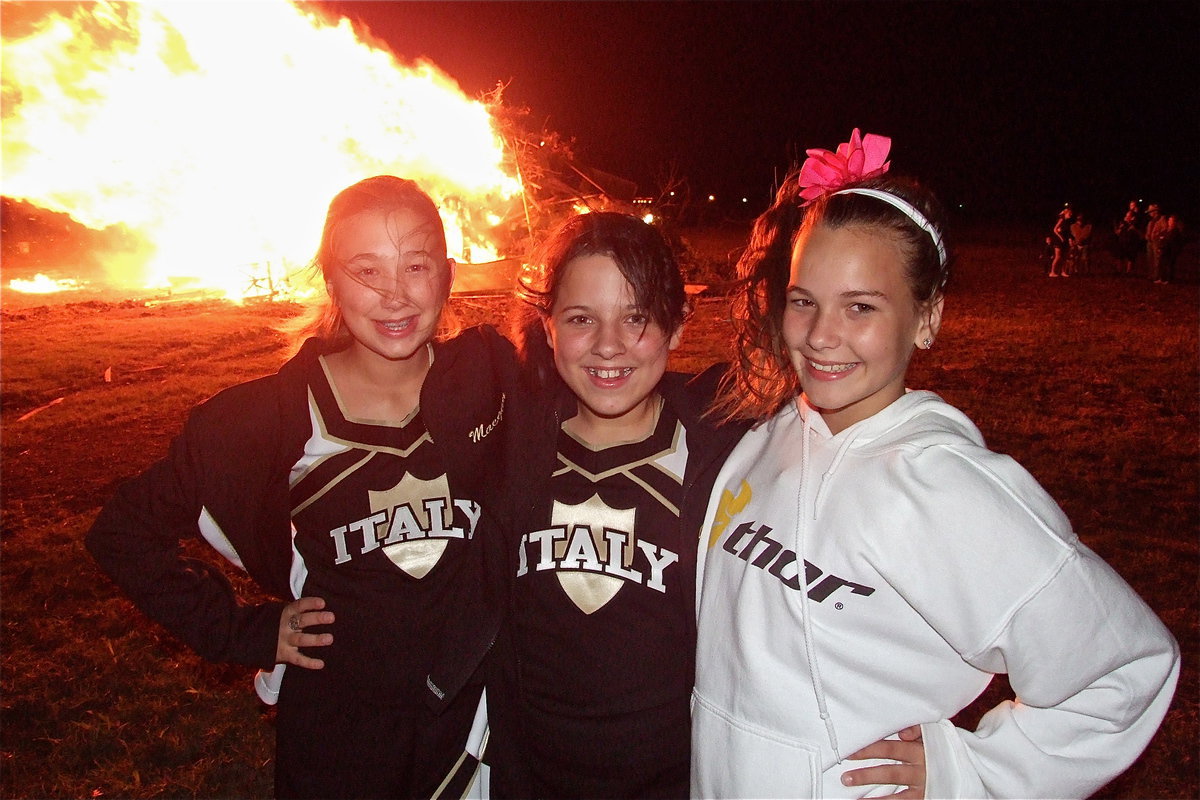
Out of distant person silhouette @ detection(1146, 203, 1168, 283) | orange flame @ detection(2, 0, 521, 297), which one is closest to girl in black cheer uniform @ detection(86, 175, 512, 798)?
orange flame @ detection(2, 0, 521, 297)

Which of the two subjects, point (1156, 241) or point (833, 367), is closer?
point (833, 367)

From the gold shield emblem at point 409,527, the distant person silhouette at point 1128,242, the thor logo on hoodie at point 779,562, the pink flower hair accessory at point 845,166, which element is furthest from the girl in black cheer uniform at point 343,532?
the distant person silhouette at point 1128,242

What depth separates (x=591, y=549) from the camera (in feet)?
7.14

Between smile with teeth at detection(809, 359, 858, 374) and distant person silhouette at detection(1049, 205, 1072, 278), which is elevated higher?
distant person silhouette at detection(1049, 205, 1072, 278)

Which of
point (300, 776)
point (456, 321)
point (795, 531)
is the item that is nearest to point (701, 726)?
point (795, 531)

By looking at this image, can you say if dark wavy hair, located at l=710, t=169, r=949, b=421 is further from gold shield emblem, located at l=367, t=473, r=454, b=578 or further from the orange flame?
the orange flame

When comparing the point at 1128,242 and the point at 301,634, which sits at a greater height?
the point at 1128,242

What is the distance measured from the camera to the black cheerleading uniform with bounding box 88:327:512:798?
212 cm

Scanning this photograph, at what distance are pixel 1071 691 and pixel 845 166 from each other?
1.46m

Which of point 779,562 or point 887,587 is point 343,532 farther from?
point 887,587

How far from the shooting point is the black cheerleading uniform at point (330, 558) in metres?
2.12

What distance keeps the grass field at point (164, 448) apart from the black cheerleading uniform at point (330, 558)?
1752 mm

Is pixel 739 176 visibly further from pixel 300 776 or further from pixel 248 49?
pixel 300 776

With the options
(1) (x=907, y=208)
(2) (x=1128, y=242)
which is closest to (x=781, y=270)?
(1) (x=907, y=208)
